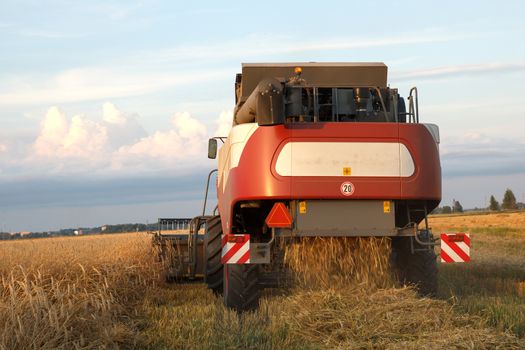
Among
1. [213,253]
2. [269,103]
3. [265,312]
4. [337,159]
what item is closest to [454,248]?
[337,159]

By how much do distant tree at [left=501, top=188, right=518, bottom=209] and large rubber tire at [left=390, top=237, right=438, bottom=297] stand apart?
470ft

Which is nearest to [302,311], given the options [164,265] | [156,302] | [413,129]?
[413,129]

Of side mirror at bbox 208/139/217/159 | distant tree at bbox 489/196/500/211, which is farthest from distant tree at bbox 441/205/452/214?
side mirror at bbox 208/139/217/159

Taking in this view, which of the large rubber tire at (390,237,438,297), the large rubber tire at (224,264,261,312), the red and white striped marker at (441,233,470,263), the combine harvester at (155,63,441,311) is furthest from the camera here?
the large rubber tire at (390,237,438,297)

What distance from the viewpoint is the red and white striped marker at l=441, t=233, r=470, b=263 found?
8.91 metres

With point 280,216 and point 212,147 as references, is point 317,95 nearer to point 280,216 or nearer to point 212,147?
point 280,216

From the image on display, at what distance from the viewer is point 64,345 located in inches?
246

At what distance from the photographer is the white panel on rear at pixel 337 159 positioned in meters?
8.25

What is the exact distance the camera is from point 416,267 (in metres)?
9.20

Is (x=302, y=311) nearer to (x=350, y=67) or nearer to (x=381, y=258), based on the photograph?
(x=381, y=258)

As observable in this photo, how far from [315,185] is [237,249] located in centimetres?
125

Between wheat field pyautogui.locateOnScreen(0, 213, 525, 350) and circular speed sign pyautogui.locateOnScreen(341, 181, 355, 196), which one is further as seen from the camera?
circular speed sign pyautogui.locateOnScreen(341, 181, 355, 196)

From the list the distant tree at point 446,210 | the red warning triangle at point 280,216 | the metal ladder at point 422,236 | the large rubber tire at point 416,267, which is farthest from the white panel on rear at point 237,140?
the distant tree at point 446,210

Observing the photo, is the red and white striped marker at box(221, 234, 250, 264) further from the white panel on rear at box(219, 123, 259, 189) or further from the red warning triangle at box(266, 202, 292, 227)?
the white panel on rear at box(219, 123, 259, 189)
